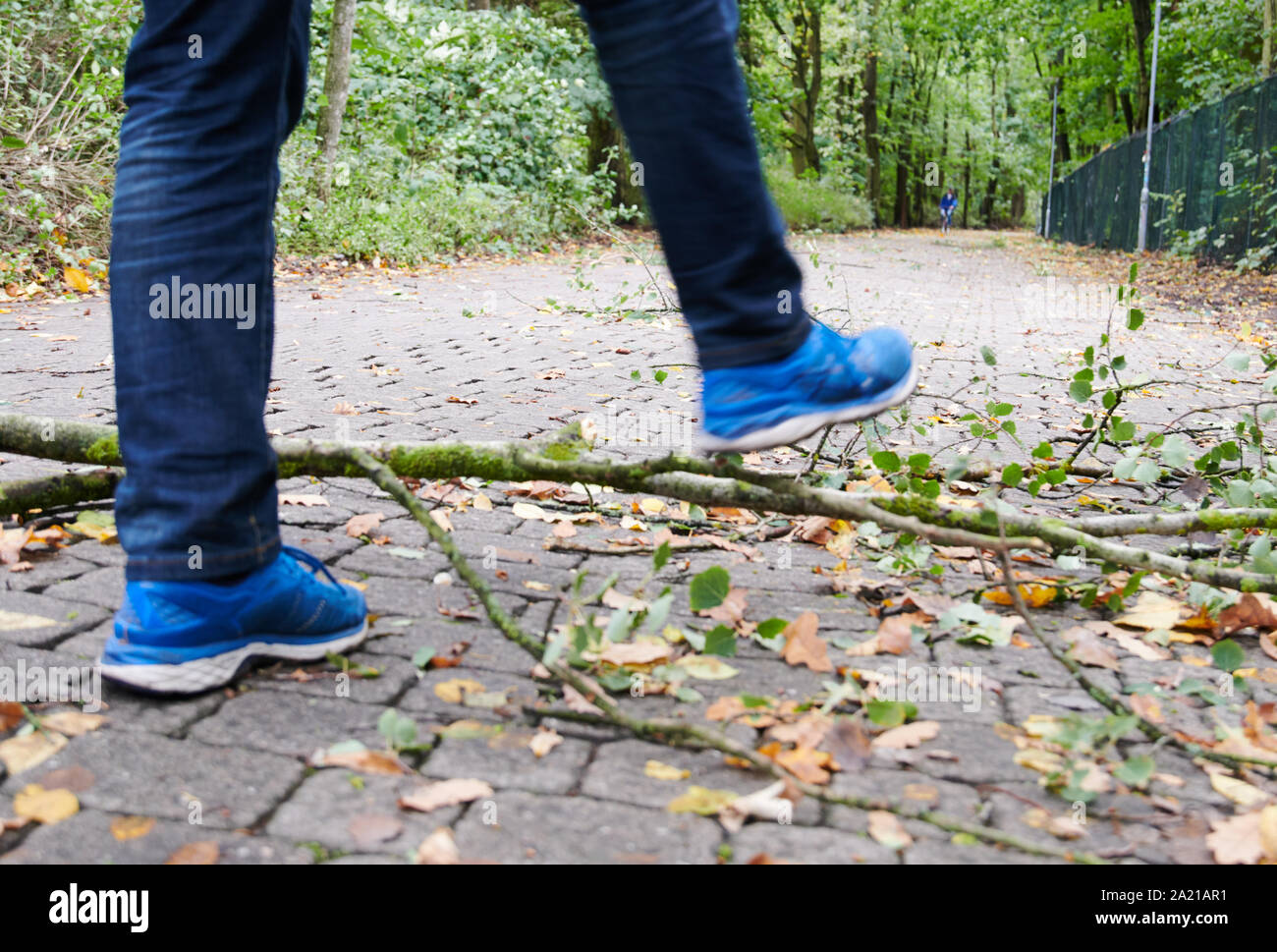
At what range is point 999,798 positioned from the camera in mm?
1624

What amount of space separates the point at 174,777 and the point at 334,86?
13003 mm

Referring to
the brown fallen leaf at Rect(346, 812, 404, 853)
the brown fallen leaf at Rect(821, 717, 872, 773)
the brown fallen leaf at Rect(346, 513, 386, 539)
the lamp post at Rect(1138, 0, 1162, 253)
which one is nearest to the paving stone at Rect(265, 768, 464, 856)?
the brown fallen leaf at Rect(346, 812, 404, 853)

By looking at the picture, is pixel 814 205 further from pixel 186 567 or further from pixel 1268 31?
pixel 186 567

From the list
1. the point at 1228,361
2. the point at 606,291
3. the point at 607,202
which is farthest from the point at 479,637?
the point at 607,202

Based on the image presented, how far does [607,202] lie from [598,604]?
1941cm

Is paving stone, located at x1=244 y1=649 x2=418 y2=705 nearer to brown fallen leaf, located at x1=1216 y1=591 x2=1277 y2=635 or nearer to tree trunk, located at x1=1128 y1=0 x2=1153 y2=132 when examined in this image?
brown fallen leaf, located at x1=1216 y1=591 x2=1277 y2=635

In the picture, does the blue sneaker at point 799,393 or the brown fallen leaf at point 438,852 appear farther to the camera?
the blue sneaker at point 799,393

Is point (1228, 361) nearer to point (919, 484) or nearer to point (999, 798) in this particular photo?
point (919, 484)

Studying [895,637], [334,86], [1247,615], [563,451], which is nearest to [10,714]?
[563,451]

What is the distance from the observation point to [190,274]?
175 centimetres

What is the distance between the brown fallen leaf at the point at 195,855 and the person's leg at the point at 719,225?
0.96 m

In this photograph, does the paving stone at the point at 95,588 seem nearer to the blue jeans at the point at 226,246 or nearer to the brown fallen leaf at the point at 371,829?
the blue jeans at the point at 226,246

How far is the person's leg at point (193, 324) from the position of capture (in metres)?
1.71

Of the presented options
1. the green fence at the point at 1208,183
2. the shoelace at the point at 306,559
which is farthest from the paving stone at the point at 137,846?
the green fence at the point at 1208,183
